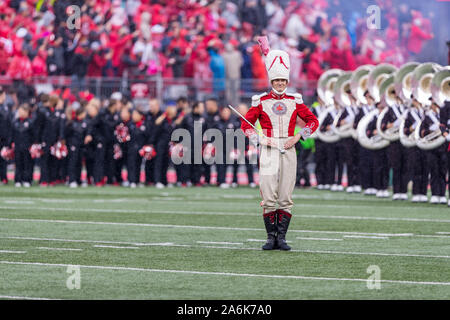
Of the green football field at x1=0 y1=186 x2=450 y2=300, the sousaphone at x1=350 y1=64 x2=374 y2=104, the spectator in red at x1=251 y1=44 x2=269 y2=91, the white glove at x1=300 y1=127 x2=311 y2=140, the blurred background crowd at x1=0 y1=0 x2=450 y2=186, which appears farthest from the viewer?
the spectator in red at x1=251 y1=44 x2=269 y2=91

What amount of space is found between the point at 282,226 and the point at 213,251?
0.68 meters

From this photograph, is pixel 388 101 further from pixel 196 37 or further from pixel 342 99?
pixel 196 37

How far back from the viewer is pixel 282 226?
11.5m

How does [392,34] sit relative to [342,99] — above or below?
above

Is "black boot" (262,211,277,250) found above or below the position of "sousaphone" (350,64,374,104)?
below

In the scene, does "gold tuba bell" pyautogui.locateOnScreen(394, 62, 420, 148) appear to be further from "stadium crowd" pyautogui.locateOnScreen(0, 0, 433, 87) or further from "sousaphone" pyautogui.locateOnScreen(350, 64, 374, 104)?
"stadium crowd" pyautogui.locateOnScreen(0, 0, 433, 87)

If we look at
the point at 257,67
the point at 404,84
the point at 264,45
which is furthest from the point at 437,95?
the point at 257,67

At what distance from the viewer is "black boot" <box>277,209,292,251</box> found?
11422mm

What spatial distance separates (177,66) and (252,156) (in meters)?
4.35

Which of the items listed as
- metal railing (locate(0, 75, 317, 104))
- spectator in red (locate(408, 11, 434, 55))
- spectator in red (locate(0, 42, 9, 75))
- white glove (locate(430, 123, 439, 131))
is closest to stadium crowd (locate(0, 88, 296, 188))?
metal railing (locate(0, 75, 317, 104))

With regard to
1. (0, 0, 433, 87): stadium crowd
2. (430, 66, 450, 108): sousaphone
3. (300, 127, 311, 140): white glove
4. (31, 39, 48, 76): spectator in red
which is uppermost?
(0, 0, 433, 87): stadium crowd

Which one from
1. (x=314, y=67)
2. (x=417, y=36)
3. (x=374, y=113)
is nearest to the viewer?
(x=374, y=113)

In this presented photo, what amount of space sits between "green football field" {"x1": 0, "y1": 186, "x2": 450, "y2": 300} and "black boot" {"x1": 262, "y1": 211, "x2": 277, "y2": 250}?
7.9 inches
